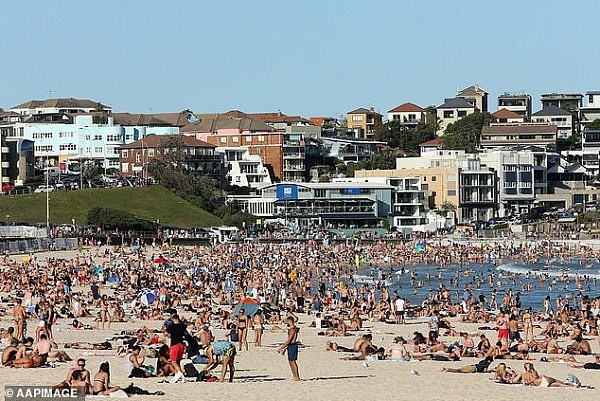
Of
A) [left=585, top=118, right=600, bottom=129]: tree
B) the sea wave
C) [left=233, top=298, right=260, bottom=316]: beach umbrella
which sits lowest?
the sea wave

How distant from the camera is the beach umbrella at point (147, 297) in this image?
33.6 meters

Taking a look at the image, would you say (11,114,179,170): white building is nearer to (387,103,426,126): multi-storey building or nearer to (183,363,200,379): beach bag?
(387,103,426,126): multi-storey building

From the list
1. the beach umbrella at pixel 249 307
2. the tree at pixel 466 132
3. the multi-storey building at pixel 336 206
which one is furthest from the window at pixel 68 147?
the beach umbrella at pixel 249 307

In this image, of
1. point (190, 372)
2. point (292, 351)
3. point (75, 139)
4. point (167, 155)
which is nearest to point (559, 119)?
point (167, 155)

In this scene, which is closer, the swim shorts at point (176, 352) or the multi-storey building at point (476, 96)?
the swim shorts at point (176, 352)

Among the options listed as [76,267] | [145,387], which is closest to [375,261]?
[76,267]

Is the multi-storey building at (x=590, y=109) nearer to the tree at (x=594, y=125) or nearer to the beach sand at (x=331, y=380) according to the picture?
the tree at (x=594, y=125)

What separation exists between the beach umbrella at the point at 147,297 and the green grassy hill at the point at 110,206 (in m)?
42.6

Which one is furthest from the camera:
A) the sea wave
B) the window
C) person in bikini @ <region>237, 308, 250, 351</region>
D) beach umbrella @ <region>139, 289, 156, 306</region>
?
the window

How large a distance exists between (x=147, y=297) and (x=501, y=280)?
20321 millimetres

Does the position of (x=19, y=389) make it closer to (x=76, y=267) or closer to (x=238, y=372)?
(x=238, y=372)

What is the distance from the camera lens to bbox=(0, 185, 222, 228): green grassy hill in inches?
3073

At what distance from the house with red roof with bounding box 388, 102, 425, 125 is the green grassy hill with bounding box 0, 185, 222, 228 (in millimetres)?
52892

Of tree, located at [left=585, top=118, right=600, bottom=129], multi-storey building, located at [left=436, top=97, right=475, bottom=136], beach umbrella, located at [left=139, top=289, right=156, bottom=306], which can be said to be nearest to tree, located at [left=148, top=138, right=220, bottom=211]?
multi-storey building, located at [left=436, top=97, right=475, bottom=136]
